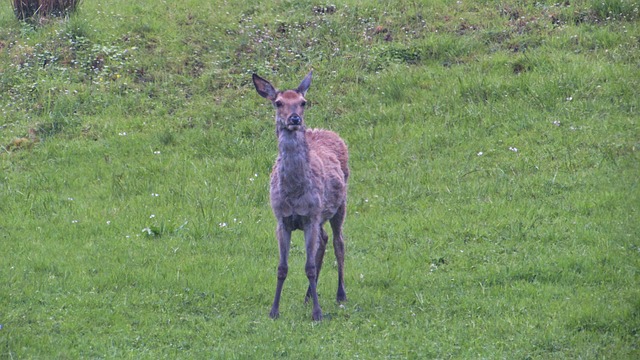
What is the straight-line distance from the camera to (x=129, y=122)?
1553 cm

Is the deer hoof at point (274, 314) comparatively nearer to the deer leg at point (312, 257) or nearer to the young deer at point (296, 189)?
the young deer at point (296, 189)

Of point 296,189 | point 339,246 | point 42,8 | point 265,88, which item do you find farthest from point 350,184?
point 42,8

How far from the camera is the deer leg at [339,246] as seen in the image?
10141 millimetres

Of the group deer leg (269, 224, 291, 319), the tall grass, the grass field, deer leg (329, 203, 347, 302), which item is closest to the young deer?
deer leg (269, 224, 291, 319)

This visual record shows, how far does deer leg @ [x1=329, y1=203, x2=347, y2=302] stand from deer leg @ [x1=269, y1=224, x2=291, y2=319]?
734mm

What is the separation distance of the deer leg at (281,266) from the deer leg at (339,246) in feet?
2.41

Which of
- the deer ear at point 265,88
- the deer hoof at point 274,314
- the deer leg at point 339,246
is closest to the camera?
the deer hoof at point 274,314

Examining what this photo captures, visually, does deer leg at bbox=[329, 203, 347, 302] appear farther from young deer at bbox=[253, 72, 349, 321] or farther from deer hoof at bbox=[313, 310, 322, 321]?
deer hoof at bbox=[313, 310, 322, 321]

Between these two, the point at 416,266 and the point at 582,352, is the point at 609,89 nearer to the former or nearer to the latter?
the point at 416,266

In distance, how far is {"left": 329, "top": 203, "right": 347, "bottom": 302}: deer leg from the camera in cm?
1014

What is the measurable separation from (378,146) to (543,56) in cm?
334

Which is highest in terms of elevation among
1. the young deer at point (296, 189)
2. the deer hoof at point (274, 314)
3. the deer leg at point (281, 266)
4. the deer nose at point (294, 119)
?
the deer nose at point (294, 119)

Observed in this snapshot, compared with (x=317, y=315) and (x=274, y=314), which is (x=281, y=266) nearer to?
(x=274, y=314)

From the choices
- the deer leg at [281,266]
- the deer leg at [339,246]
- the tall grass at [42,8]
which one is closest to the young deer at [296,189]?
the deer leg at [281,266]
